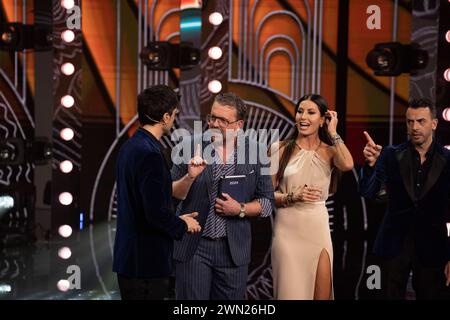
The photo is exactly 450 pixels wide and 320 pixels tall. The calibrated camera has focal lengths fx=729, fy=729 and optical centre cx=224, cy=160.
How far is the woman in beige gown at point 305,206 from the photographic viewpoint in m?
3.01

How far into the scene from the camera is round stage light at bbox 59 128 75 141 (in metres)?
4.30

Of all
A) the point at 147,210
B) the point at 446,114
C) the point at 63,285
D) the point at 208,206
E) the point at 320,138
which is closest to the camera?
the point at 147,210

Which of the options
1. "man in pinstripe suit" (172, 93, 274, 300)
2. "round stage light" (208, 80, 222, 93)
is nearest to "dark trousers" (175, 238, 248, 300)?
"man in pinstripe suit" (172, 93, 274, 300)

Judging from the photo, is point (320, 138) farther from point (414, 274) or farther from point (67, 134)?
point (67, 134)

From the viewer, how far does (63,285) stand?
4.11m

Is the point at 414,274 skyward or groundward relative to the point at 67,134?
groundward

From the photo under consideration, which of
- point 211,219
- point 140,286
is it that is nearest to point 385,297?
point 211,219

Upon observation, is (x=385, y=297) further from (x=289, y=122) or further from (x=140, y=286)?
(x=289, y=122)

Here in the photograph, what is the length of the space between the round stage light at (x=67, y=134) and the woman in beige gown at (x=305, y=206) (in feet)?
5.36

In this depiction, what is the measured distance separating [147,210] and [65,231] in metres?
2.01

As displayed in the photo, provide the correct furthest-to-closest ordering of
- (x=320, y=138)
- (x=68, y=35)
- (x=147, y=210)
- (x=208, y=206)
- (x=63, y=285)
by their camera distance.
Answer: (x=68, y=35) → (x=63, y=285) → (x=320, y=138) → (x=208, y=206) → (x=147, y=210)

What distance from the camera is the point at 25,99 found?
4922 millimetres

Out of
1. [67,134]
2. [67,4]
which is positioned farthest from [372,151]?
[67,4]

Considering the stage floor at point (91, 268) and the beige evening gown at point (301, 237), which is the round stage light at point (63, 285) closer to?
the stage floor at point (91, 268)
